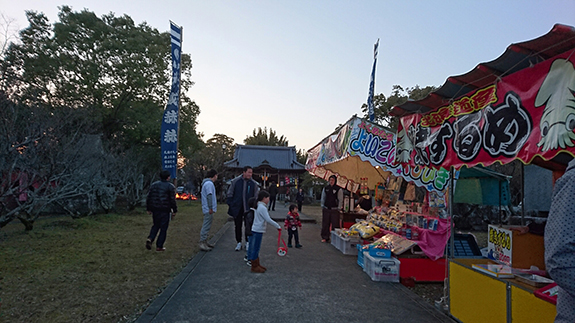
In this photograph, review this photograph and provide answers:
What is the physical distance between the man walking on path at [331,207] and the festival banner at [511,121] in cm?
514

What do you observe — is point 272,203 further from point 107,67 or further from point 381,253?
point 381,253

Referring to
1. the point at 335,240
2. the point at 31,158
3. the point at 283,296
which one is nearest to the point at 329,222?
the point at 335,240

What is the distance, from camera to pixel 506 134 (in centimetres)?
297

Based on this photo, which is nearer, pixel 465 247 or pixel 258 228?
pixel 258 228

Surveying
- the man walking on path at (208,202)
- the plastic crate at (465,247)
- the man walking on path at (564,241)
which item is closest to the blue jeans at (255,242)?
the man walking on path at (208,202)

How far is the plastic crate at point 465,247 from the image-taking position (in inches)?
227

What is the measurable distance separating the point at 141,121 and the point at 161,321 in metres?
17.3

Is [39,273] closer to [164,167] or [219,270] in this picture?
[219,270]

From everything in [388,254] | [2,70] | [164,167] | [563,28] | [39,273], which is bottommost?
[39,273]

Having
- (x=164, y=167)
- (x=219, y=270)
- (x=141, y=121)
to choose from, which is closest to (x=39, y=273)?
(x=219, y=270)

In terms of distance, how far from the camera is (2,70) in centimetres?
834

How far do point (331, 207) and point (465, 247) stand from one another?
4106mm

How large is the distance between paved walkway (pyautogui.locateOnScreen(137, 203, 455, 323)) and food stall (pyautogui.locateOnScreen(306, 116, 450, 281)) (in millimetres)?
788

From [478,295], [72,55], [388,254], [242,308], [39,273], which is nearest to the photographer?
[478,295]
